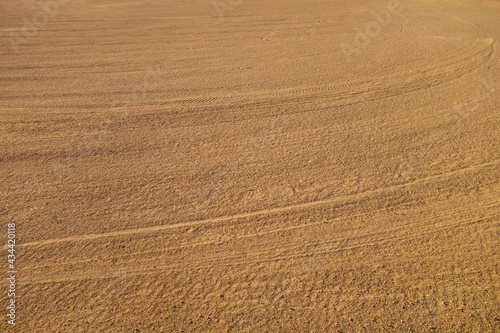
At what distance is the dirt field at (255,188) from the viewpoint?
385 centimetres

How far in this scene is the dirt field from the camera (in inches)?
152

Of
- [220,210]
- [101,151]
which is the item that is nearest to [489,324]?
[220,210]

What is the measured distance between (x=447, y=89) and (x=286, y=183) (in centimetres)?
476

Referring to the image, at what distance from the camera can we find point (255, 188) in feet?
A: 17.4

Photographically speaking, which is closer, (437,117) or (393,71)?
(437,117)

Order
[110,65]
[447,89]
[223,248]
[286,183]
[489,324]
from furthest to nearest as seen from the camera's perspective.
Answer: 1. [110,65]
2. [447,89]
3. [286,183]
4. [223,248]
5. [489,324]

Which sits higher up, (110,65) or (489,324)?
(110,65)

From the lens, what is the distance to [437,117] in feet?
22.4

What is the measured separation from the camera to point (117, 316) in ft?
12.3

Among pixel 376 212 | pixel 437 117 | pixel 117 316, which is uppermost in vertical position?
pixel 437 117

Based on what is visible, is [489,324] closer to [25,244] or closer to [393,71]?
[25,244]

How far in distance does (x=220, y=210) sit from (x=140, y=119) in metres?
3.01

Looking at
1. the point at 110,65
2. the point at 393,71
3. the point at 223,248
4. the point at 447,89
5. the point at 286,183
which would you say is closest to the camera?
the point at 223,248

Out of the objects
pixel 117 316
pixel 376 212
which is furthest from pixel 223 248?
pixel 376 212
